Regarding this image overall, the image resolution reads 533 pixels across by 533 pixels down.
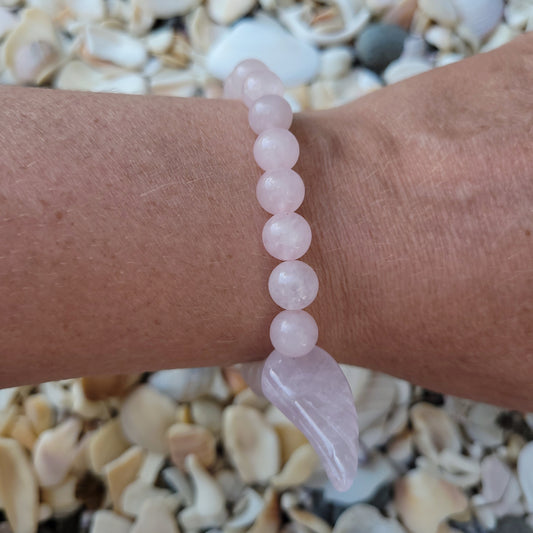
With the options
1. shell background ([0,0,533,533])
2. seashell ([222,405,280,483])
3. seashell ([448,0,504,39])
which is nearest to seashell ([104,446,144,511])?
shell background ([0,0,533,533])

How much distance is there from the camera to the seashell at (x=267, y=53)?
0.98 m

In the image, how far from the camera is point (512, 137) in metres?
0.65

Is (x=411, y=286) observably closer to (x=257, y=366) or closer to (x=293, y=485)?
(x=257, y=366)

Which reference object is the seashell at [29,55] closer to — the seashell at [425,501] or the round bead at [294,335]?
the round bead at [294,335]

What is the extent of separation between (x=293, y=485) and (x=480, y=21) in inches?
29.3

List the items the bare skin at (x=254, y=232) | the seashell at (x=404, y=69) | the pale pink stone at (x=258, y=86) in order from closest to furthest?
the bare skin at (x=254, y=232) < the pale pink stone at (x=258, y=86) < the seashell at (x=404, y=69)

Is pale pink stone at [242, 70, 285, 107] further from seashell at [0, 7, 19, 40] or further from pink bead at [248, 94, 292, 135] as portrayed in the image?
seashell at [0, 7, 19, 40]

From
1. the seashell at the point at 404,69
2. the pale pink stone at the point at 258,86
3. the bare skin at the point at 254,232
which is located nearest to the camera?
the bare skin at the point at 254,232

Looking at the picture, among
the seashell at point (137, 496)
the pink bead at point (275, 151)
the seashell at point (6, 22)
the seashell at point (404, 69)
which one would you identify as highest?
the pink bead at point (275, 151)

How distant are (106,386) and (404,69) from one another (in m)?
0.63

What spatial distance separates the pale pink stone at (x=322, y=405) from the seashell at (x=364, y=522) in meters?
0.23

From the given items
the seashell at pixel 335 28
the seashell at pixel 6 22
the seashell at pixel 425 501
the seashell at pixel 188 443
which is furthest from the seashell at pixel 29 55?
the seashell at pixel 425 501

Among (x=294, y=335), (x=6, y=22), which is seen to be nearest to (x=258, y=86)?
(x=294, y=335)

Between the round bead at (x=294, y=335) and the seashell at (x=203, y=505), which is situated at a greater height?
the round bead at (x=294, y=335)
